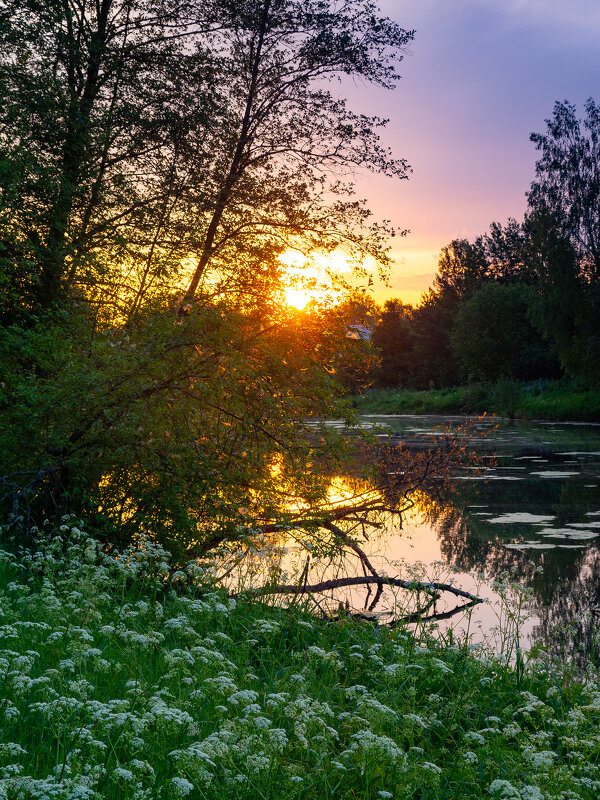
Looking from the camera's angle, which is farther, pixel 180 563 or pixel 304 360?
pixel 304 360

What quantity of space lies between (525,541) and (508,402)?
3639 centimetres

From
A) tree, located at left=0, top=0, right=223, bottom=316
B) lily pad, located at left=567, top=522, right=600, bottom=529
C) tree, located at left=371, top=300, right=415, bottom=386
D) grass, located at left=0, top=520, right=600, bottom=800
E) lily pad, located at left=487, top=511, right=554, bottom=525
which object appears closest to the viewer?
grass, located at left=0, top=520, right=600, bottom=800

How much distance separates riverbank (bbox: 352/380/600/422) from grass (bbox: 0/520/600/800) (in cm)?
3152

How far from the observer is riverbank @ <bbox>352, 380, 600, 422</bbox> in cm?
4416

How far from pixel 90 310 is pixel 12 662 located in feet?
26.8

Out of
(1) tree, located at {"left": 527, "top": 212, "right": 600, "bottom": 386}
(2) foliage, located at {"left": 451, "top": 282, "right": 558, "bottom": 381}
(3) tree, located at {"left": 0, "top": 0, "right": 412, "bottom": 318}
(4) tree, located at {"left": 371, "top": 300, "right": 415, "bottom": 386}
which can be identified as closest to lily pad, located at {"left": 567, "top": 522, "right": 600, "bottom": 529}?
(3) tree, located at {"left": 0, "top": 0, "right": 412, "bottom": 318}

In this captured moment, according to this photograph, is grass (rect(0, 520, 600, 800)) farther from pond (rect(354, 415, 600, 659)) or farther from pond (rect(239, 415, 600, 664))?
pond (rect(354, 415, 600, 659))

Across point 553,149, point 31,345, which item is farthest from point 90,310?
point 553,149

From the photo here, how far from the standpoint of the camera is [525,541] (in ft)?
41.2

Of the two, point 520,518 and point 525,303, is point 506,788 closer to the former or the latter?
point 520,518

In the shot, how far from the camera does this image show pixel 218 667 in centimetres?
442

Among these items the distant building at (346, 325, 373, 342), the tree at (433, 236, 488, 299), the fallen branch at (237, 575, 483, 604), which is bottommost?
the fallen branch at (237, 575, 483, 604)

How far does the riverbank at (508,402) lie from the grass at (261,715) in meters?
31.5

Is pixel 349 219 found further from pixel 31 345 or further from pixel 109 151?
pixel 31 345
